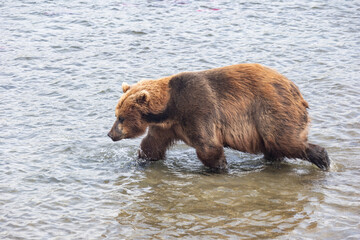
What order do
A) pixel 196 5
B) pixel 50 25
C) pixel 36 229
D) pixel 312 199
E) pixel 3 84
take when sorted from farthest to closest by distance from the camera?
pixel 196 5, pixel 50 25, pixel 3 84, pixel 312 199, pixel 36 229

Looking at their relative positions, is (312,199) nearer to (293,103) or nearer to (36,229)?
(293,103)

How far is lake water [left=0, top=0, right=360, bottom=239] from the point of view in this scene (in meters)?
5.48

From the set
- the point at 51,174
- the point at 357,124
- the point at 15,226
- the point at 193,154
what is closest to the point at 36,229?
the point at 15,226

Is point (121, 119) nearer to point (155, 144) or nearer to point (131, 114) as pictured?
point (131, 114)

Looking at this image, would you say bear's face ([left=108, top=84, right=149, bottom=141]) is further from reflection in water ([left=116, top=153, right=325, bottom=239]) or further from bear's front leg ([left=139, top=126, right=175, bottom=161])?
reflection in water ([left=116, top=153, right=325, bottom=239])

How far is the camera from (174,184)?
252 inches

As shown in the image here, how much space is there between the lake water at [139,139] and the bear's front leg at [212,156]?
0.42 ft

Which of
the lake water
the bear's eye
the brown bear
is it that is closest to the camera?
the lake water

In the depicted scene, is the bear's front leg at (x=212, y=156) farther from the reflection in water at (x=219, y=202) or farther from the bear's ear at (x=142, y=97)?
the bear's ear at (x=142, y=97)

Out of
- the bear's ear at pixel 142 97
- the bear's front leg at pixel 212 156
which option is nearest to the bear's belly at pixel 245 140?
the bear's front leg at pixel 212 156

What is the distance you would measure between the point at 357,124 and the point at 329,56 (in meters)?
3.23

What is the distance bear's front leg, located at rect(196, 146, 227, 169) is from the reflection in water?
0.13 metres

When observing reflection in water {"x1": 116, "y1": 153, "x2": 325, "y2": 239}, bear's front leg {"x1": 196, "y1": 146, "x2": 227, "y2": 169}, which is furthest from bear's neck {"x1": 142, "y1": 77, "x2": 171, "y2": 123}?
reflection in water {"x1": 116, "y1": 153, "x2": 325, "y2": 239}

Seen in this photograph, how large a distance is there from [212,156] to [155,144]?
81cm
